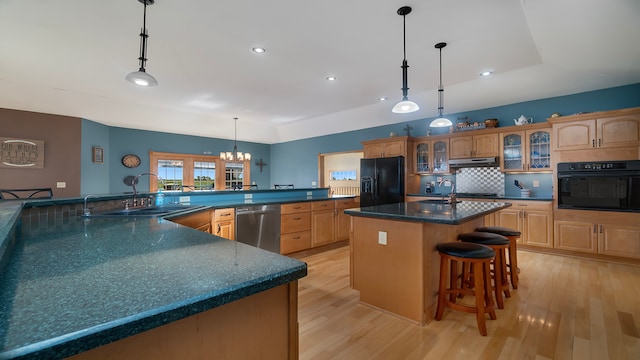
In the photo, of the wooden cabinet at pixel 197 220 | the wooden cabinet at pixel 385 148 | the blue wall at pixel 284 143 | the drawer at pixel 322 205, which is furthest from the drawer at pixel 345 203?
the wooden cabinet at pixel 197 220

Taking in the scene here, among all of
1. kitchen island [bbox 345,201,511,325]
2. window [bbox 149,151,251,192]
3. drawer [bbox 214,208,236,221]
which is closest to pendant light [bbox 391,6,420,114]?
kitchen island [bbox 345,201,511,325]

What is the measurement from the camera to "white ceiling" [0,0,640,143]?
8.14 feet

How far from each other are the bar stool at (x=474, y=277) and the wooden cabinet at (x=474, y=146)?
3.13 meters

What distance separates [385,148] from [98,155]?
619 cm

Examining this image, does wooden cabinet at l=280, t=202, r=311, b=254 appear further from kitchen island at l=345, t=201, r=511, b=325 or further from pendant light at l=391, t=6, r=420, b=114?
pendant light at l=391, t=6, r=420, b=114

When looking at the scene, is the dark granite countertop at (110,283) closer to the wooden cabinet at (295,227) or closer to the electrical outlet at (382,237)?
the electrical outlet at (382,237)

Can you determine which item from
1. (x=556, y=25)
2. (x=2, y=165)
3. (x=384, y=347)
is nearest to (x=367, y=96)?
(x=556, y=25)

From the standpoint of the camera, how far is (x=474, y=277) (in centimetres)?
211

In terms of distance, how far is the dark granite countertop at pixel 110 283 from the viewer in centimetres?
50

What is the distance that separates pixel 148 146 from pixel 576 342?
8012 millimetres

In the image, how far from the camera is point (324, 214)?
451 cm

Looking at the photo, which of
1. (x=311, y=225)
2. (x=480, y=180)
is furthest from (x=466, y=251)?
(x=480, y=180)

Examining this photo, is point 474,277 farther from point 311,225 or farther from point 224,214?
point 224,214

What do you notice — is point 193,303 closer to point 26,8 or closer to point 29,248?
point 29,248
